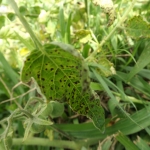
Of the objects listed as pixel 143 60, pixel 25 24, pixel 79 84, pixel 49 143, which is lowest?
pixel 49 143

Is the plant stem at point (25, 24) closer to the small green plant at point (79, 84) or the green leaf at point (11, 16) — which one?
the small green plant at point (79, 84)

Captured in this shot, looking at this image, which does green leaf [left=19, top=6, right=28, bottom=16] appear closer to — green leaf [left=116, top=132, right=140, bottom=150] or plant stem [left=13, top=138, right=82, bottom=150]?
plant stem [left=13, top=138, right=82, bottom=150]

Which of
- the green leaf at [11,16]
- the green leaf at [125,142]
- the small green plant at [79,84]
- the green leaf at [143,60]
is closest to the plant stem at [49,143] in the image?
the small green plant at [79,84]


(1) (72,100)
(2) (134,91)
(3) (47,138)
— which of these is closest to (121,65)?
(2) (134,91)

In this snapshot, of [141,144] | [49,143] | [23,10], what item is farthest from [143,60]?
[23,10]

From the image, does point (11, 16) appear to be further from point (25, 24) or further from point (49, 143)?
point (25, 24)

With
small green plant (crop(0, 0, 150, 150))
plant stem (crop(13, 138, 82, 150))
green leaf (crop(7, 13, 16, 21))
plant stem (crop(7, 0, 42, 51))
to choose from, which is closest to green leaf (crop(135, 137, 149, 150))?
small green plant (crop(0, 0, 150, 150))
